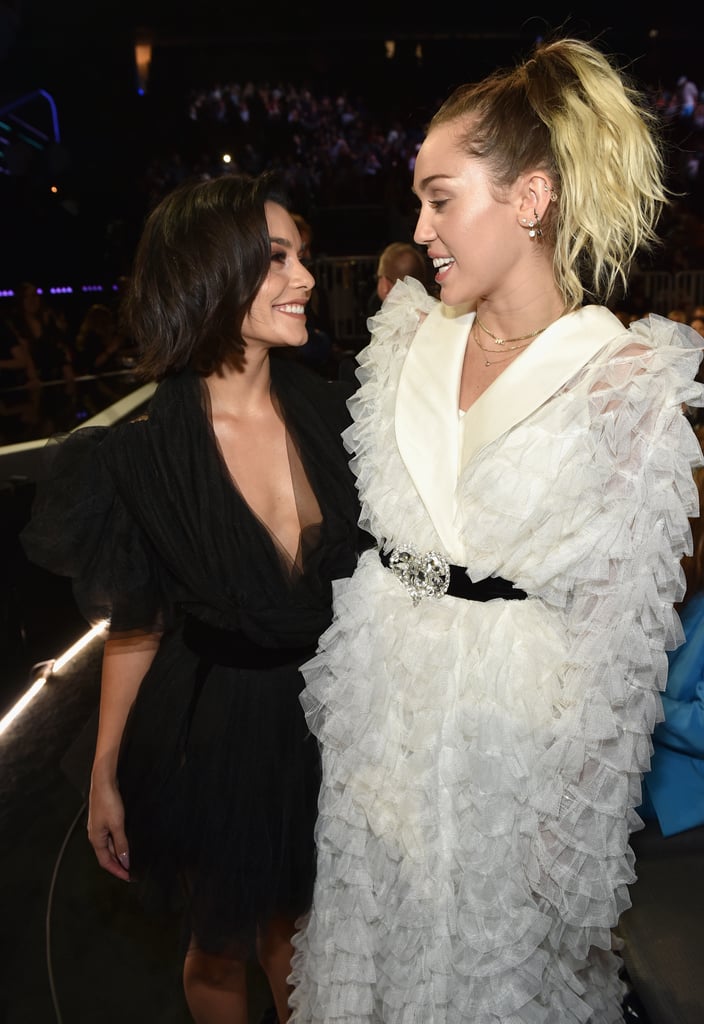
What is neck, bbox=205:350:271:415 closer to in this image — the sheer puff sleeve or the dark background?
the sheer puff sleeve

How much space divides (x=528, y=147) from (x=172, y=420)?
736mm

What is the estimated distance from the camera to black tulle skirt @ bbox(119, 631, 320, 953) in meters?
1.46

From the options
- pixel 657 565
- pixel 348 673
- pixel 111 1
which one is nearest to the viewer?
pixel 657 565

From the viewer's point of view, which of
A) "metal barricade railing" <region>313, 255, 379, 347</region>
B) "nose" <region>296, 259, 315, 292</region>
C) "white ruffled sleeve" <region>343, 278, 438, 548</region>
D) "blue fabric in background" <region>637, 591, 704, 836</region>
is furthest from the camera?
"metal barricade railing" <region>313, 255, 379, 347</region>

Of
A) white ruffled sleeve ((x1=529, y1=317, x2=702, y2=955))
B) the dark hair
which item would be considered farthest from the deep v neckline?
white ruffled sleeve ((x1=529, y1=317, x2=702, y2=955))

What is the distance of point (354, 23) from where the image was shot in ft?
27.0

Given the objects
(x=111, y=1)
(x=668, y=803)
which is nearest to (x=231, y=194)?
(x=668, y=803)

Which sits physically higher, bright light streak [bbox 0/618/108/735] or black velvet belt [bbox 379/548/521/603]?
black velvet belt [bbox 379/548/521/603]

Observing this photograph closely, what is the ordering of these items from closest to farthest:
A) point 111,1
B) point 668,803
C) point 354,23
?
point 668,803, point 111,1, point 354,23

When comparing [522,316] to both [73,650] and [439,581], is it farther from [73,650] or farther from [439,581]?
[73,650]

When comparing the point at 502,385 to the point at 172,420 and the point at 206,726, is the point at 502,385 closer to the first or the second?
the point at 172,420

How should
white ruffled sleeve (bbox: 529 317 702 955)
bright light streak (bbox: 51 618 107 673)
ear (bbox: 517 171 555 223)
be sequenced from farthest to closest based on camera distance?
bright light streak (bbox: 51 618 107 673) < ear (bbox: 517 171 555 223) < white ruffled sleeve (bbox: 529 317 702 955)

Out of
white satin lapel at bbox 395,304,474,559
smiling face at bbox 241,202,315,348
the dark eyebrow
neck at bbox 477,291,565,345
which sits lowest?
white satin lapel at bbox 395,304,474,559

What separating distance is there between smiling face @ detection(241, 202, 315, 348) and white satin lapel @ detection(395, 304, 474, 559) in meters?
0.22
